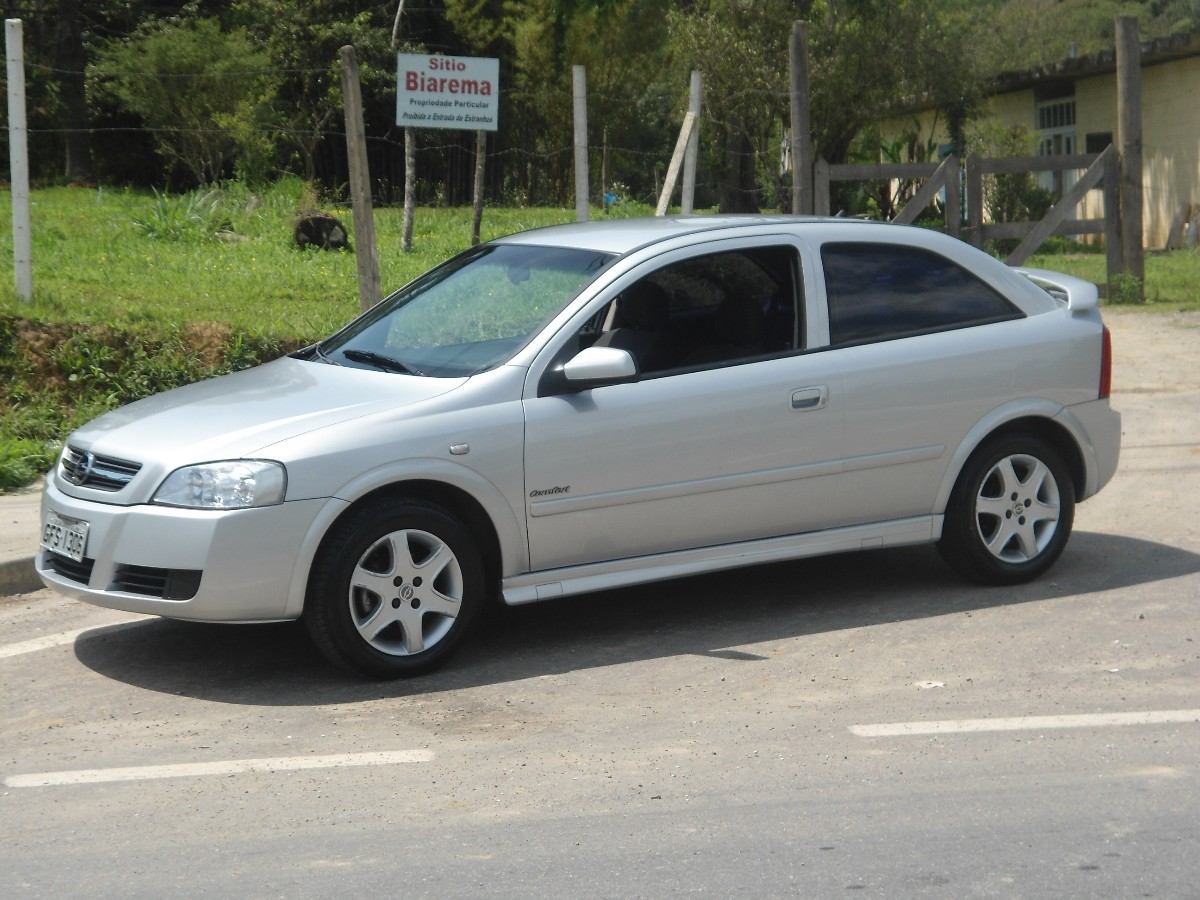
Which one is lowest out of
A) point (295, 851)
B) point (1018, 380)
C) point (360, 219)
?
point (295, 851)

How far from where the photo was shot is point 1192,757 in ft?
16.5

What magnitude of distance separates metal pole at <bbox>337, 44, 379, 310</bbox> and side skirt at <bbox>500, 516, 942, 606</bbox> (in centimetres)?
484

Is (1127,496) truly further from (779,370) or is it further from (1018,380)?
(779,370)

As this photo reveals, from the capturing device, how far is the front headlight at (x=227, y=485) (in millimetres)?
5645

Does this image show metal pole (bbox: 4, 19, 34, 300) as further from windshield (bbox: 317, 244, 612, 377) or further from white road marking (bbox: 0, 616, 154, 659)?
white road marking (bbox: 0, 616, 154, 659)

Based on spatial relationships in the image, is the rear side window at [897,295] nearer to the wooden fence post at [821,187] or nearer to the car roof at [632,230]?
the car roof at [632,230]

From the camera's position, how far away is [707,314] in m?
6.71

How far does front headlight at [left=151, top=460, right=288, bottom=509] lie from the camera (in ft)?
18.5

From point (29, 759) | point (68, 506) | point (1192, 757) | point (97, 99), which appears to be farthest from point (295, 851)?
point (97, 99)

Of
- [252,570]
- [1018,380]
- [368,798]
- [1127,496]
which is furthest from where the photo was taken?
[1127,496]

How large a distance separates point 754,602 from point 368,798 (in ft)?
9.01

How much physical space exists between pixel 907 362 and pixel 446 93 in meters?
7.03

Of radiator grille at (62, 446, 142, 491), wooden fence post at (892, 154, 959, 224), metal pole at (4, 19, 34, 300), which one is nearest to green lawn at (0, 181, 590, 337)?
metal pole at (4, 19, 34, 300)

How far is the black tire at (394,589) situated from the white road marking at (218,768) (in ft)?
2.42
